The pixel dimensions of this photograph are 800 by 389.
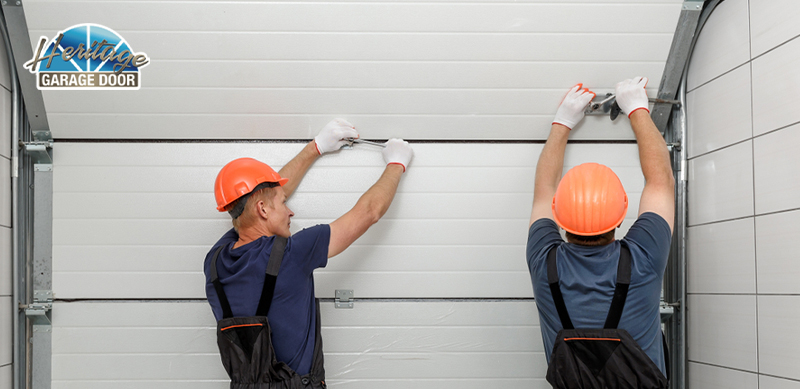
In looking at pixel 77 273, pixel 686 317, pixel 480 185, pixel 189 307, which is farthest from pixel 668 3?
pixel 77 273

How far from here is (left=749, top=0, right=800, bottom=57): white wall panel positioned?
1.95m

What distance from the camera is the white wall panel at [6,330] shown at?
2.44 m

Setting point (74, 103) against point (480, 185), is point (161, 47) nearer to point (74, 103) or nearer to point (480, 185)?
point (74, 103)

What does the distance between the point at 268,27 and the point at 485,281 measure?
154 cm

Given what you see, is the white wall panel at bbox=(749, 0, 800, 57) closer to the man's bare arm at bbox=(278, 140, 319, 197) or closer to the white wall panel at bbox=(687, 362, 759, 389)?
the white wall panel at bbox=(687, 362, 759, 389)

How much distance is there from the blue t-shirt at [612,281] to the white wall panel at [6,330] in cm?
234

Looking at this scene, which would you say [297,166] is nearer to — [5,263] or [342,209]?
[342,209]

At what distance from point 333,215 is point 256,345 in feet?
2.63

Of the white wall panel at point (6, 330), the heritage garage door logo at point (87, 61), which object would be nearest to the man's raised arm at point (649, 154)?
the heritage garage door logo at point (87, 61)

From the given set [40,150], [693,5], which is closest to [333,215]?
[40,150]

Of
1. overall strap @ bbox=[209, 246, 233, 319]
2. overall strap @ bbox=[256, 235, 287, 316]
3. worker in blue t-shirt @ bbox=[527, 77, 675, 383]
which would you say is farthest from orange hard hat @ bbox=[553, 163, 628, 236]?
overall strap @ bbox=[209, 246, 233, 319]

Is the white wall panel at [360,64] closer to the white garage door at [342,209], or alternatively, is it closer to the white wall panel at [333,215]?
the white garage door at [342,209]

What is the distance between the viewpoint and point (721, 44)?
2.38 metres

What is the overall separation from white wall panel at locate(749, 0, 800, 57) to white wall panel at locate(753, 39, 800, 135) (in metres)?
0.04
